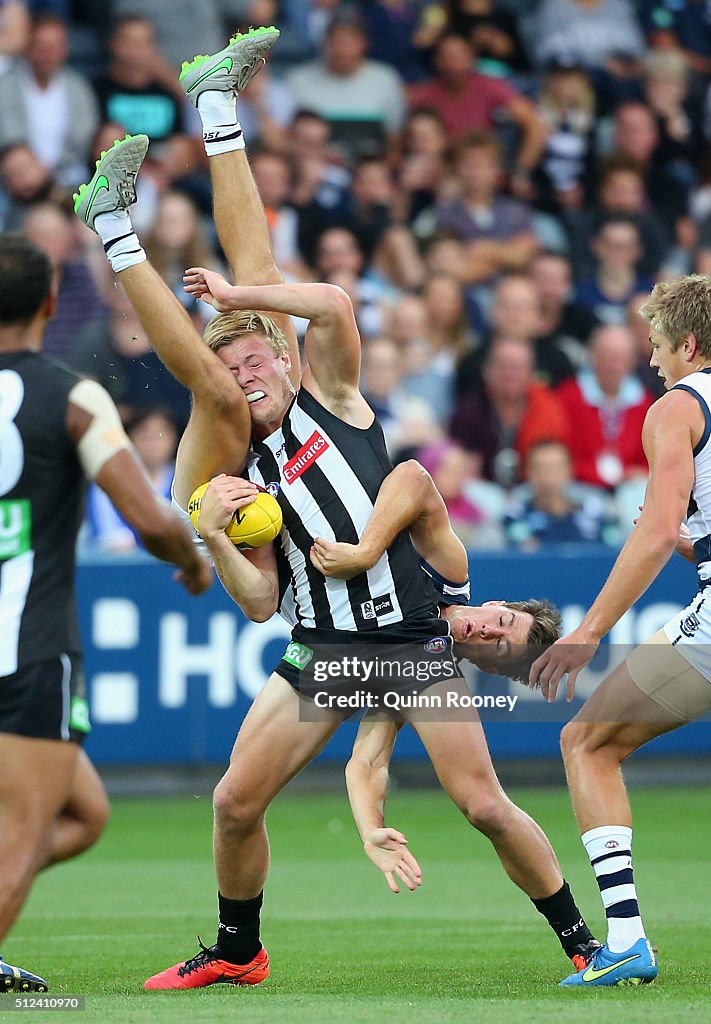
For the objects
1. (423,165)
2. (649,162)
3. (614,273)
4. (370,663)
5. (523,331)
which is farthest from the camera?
(649,162)

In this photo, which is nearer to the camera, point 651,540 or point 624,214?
point 651,540

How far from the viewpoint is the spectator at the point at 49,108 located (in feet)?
44.8

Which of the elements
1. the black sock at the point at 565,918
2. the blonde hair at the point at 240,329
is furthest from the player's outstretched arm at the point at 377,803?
the blonde hair at the point at 240,329

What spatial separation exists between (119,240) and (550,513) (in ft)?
22.1

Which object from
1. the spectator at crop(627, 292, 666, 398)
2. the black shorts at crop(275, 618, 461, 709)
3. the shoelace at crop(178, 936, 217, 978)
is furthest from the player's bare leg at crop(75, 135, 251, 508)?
the spectator at crop(627, 292, 666, 398)

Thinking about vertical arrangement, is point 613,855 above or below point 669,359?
below

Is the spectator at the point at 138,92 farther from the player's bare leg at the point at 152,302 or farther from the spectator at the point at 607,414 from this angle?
the player's bare leg at the point at 152,302

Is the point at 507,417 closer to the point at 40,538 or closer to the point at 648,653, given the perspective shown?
the point at 648,653

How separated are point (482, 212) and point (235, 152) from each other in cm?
868

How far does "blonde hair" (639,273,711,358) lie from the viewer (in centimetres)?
586

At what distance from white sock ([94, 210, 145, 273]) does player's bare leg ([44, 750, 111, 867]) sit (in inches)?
67.7

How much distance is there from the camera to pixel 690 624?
5734 millimetres

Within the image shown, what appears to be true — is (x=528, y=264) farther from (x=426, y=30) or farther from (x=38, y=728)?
(x=38, y=728)

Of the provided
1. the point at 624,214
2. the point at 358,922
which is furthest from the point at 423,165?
the point at 358,922
